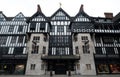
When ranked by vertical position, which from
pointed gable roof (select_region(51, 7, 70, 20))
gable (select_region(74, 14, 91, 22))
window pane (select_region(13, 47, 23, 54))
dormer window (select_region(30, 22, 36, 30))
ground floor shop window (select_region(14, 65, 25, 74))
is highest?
pointed gable roof (select_region(51, 7, 70, 20))

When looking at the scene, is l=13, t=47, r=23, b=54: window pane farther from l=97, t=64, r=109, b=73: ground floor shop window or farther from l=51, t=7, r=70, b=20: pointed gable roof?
l=97, t=64, r=109, b=73: ground floor shop window

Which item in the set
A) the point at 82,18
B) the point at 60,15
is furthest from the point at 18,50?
the point at 82,18

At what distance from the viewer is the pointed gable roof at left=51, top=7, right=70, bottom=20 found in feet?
87.8

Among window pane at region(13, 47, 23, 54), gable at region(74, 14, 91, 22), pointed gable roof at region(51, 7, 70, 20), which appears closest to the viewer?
window pane at region(13, 47, 23, 54)

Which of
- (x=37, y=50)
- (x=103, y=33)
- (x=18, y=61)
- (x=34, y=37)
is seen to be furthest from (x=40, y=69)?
(x=103, y=33)

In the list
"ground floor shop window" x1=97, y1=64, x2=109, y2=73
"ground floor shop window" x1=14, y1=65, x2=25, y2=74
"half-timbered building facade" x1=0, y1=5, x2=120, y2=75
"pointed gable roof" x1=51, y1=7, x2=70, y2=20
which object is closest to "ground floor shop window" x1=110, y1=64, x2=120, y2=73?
"half-timbered building facade" x1=0, y1=5, x2=120, y2=75

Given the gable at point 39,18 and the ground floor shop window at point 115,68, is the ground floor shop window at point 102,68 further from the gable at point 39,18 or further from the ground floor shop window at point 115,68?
the gable at point 39,18

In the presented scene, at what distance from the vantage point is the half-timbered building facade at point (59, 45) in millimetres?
20859

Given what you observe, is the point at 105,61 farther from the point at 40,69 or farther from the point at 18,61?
the point at 18,61

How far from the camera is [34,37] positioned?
22688 millimetres

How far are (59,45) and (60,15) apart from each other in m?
7.88

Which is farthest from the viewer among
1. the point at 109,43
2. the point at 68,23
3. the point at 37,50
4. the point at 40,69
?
the point at 68,23

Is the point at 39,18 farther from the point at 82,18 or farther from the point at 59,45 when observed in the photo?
the point at 82,18

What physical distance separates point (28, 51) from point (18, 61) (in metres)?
2.82
